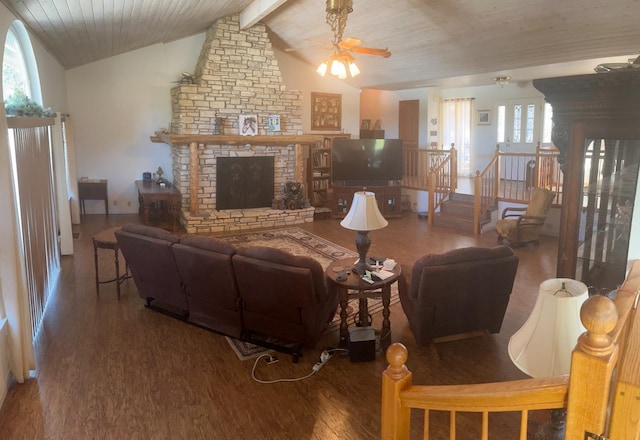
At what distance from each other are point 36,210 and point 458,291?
4094mm

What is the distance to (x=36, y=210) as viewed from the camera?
4.84 m

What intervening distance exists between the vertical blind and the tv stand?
5404 mm

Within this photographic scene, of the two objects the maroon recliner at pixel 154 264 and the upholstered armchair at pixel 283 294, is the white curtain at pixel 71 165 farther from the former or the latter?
the upholstered armchair at pixel 283 294

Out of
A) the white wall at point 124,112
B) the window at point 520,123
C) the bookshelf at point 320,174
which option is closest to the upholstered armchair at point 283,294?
the bookshelf at point 320,174

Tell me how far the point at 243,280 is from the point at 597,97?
2.76 m

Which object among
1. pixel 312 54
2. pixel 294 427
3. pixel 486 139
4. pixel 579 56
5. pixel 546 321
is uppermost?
pixel 312 54

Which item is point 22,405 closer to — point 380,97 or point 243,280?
point 243,280

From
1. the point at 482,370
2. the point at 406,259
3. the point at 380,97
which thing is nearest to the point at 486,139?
the point at 380,97

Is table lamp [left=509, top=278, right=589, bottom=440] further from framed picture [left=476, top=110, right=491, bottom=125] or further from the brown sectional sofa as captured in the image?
framed picture [left=476, top=110, right=491, bottom=125]

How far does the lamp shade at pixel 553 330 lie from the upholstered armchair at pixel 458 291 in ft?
6.14

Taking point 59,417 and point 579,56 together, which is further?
point 579,56

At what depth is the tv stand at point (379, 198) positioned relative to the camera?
1001 centimetres

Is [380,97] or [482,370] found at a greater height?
[380,97]

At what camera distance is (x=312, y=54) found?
9.95 meters
